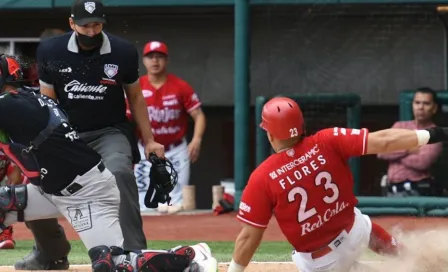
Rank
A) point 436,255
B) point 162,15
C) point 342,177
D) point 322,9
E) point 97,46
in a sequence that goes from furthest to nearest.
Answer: point 162,15
point 322,9
point 97,46
point 436,255
point 342,177

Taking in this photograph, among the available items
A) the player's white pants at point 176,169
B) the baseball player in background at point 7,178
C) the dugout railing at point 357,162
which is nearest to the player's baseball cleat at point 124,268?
the baseball player in background at point 7,178

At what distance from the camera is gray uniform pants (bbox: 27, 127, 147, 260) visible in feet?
20.6

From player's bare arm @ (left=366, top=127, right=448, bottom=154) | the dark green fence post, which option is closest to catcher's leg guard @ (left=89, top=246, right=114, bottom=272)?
player's bare arm @ (left=366, top=127, right=448, bottom=154)

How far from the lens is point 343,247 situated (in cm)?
556

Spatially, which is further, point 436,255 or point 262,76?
point 262,76

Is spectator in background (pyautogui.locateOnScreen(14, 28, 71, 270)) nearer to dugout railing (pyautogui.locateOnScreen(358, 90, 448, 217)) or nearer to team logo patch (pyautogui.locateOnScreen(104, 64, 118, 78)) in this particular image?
team logo patch (pyautogui.locateOnScreen(104, 64, 118, 78))

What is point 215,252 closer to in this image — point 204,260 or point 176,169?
point 204,260

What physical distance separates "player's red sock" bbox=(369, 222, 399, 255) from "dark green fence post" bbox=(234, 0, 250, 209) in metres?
5.15

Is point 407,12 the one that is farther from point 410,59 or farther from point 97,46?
point 97,46

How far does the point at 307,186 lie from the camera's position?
5.40 meters

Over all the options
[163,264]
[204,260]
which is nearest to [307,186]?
[204,260]

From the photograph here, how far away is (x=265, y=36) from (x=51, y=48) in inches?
247

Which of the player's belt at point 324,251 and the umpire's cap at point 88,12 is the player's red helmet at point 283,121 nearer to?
the player's belt at point 324,251

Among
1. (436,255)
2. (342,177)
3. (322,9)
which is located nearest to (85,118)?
(342,177)
